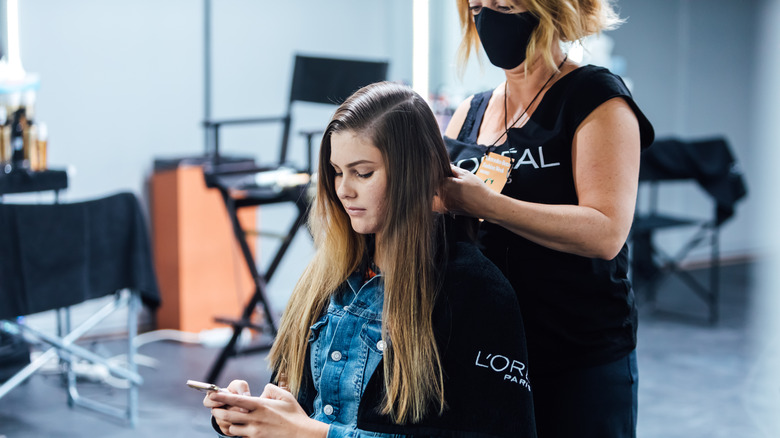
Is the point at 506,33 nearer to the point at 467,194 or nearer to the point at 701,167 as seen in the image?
the point at 467,194

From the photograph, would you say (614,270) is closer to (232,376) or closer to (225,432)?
(225,432)

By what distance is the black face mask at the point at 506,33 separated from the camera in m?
1.32

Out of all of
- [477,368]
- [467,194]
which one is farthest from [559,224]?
[477,368]

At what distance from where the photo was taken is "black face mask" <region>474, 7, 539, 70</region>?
1.32 m

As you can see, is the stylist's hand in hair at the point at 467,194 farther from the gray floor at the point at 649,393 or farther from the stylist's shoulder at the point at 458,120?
the gray floor at the point at 649,393

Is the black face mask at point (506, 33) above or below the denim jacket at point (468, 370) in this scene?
above

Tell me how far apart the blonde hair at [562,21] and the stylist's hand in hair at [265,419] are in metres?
0.67

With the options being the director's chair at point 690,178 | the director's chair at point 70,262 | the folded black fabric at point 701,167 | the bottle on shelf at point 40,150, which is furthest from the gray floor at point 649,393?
the bottle on shelf at point 40,150

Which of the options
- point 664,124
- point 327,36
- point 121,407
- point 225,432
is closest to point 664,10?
point 664,124

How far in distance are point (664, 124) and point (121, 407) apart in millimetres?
4408

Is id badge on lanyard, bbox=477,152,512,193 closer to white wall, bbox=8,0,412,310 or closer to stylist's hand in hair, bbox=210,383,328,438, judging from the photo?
stylist's hand in hair, bbox=210,383,328,438

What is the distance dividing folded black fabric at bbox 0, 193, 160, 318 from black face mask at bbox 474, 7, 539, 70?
1.93 metres

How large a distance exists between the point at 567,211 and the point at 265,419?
1.77 feet

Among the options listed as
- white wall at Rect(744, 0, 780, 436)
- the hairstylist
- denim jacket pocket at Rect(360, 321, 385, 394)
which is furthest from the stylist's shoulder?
white wall at Rect(744, 0, 780, 436)
